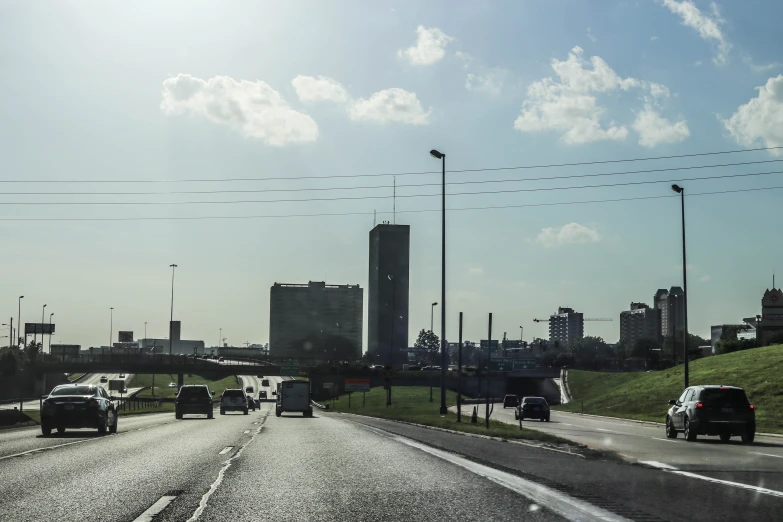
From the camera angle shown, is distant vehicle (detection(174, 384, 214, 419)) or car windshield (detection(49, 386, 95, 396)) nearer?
car windshield (detection(49, 386, 95, 396))

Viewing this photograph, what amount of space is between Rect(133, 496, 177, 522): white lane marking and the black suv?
21.5 m

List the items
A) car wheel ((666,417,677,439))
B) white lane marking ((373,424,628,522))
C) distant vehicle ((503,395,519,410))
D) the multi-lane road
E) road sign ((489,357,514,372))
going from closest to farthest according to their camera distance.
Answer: white lane marking ((373,424,628,522))
the multi-lane road
car wheel ((666,417,677,439))
road sign ((489,357,514,372))
distant vehicle ((503,395,519,410))

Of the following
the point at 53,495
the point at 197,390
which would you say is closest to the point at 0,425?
the point at 197,390

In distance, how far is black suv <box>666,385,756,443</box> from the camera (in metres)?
27.9

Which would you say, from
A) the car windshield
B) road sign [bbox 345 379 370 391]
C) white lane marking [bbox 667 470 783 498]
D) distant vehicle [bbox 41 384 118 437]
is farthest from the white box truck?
road sign [bbox 345 379 370 391]

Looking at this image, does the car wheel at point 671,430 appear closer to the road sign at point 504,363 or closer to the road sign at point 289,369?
the road sign at point 504,363

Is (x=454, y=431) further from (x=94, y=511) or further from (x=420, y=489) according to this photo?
(x=94, y=511)

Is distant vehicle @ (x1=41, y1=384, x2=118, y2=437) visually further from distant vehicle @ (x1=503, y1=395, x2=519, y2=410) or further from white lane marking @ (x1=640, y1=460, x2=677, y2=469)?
distant vehicle @ (x1=503, y1=395, x2=519, y2=410)

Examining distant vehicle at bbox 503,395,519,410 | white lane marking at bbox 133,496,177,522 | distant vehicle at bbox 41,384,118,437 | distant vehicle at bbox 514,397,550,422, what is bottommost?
distant vehicle at bbox 503,395,519,410

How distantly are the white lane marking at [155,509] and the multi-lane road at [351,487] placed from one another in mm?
16

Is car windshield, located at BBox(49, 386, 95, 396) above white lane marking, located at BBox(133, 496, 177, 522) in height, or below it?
above

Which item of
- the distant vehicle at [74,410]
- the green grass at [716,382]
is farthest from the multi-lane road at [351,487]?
the green grass at [716,382]

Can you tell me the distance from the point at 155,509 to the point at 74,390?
21397 mm

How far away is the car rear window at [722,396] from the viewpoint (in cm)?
2836
